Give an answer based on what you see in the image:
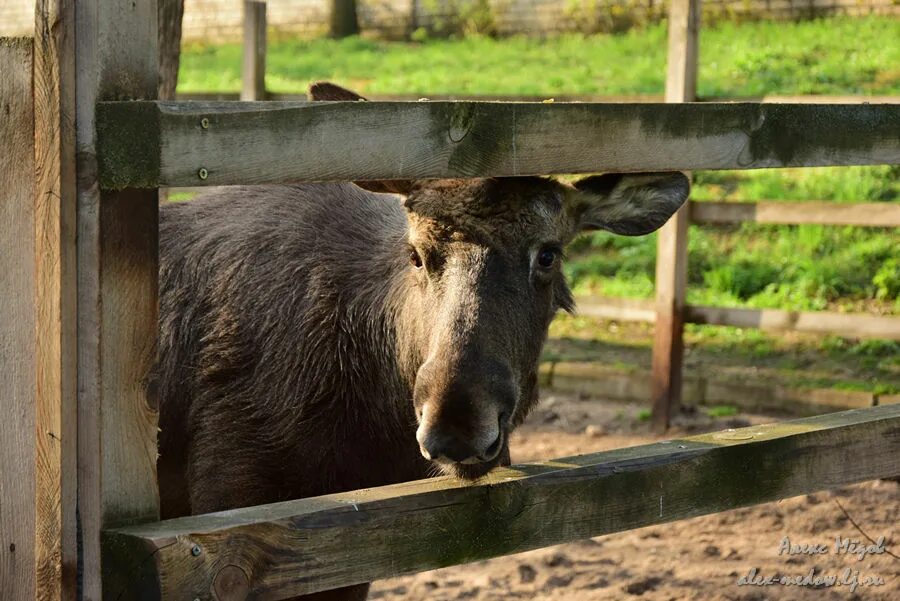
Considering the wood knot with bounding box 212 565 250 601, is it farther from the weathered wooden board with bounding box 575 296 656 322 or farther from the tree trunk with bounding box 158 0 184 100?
the weathered wooden board with bounding box 575 296 656 322

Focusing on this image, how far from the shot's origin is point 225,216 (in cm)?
463

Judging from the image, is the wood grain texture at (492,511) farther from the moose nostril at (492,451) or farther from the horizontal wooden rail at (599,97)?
the horizontal wooden rail at (599,97)

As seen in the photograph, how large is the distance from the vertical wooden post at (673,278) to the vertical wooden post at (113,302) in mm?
6107

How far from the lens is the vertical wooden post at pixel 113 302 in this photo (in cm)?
239

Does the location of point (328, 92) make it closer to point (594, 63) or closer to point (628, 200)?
point (628, 200)

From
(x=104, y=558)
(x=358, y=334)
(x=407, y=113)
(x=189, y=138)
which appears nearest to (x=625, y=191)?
(x=358, y=334)

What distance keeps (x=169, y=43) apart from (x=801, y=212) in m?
4.42

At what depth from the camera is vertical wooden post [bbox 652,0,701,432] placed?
323 inches

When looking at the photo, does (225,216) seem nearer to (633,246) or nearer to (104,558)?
(104,558)

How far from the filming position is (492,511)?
10.0 feet

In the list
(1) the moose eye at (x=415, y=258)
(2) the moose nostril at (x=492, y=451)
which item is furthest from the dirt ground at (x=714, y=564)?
(2) the moose nostril at (x=492, y=451)

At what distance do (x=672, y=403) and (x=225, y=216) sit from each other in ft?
15.2

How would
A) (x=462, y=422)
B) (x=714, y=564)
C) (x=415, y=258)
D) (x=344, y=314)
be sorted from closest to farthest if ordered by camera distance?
1. (x=462, y=422)
2. (x=415, y=258)
3. (x=344, y=314)
4. (x=714, y=564)

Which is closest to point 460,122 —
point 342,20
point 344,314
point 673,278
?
point 344,314
